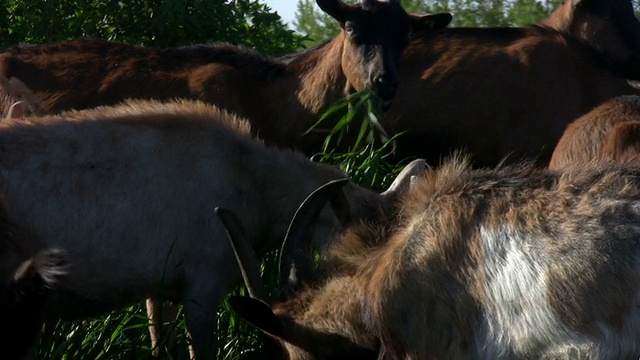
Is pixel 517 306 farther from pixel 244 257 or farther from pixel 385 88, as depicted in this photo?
pixel 385 88

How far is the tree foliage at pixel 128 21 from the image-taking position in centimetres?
1295

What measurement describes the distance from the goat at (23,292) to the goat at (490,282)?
935 millimetres

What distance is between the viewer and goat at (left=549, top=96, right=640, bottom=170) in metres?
8.45

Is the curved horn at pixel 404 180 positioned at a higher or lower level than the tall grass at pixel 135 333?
higher

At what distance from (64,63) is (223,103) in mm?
1504

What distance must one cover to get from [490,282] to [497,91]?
544 cm

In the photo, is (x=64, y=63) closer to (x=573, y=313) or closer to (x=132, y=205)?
(x=132, y=205)

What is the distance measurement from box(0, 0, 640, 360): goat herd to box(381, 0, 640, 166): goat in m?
0.02

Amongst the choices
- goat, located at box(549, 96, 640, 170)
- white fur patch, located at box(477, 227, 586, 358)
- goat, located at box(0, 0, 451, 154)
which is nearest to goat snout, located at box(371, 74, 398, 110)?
goat, located at box(0, 0, 451, 154)

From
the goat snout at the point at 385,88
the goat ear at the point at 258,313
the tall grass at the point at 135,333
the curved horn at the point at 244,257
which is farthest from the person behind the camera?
the goat snout at the point at 385,88

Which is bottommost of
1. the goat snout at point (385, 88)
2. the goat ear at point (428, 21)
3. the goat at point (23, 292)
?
the goat snout at point (385, 88)

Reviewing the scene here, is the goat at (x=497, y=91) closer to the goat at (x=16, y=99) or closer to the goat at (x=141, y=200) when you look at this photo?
the goat at (x=16, y=99)

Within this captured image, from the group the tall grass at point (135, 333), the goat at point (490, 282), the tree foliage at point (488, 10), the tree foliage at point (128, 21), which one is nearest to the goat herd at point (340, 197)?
the goat at point (490, 282)

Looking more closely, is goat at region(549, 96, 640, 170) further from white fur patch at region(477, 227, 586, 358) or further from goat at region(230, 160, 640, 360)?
white fur patch at region(477, 227, 586, 358)
